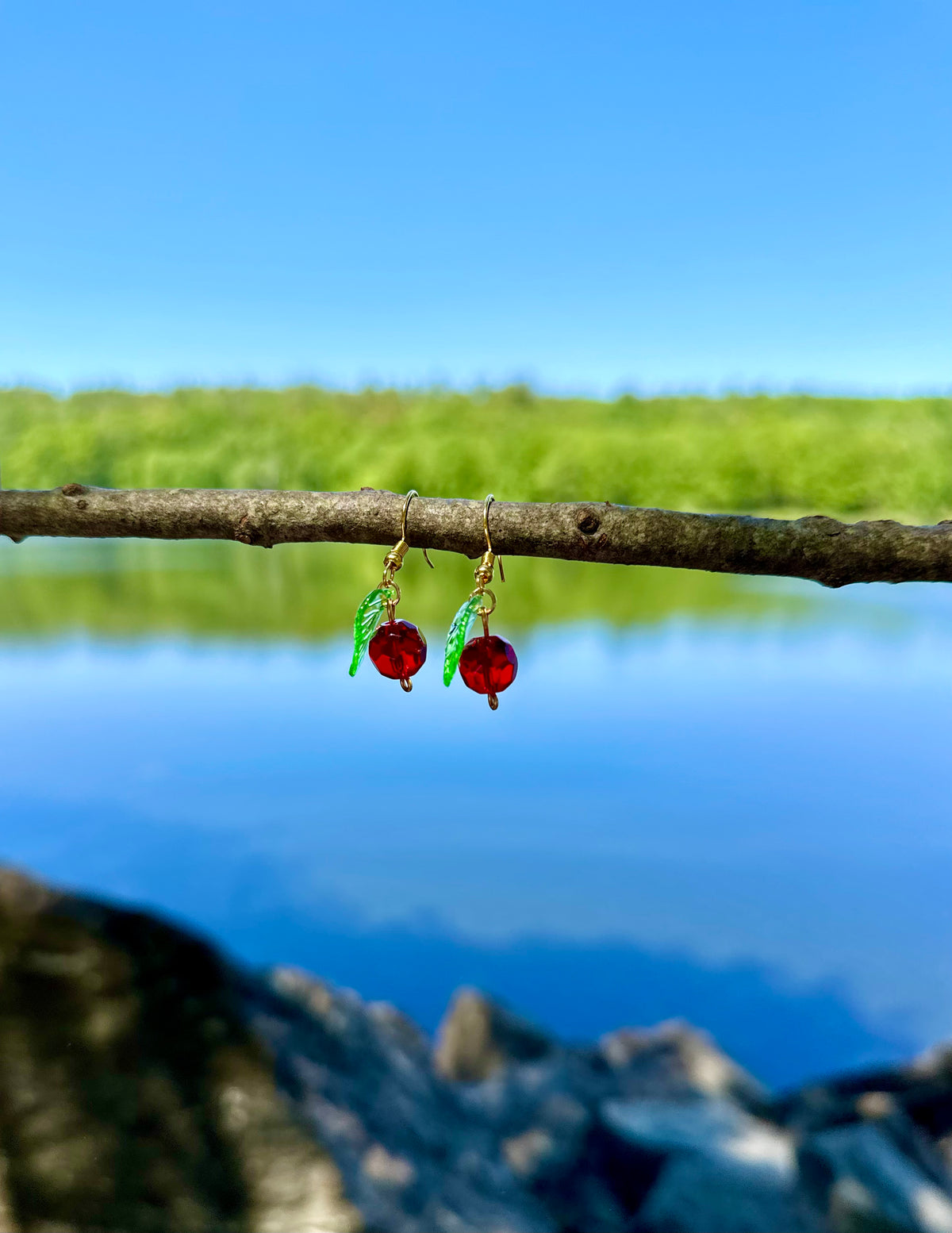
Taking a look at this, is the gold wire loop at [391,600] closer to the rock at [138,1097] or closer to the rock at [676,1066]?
the rock at [138,1097]

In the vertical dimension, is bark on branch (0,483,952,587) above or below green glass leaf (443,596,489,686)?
above

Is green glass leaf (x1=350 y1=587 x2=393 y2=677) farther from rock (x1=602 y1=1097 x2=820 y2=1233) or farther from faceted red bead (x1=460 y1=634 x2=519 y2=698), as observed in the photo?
rock (x1=602 y1=1097 x2=820 y2=1233)

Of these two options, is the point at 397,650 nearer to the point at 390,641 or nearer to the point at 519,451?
the point at 390,641

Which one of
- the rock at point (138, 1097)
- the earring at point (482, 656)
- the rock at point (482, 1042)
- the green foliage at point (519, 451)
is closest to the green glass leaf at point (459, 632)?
the earring at point (482, 656)

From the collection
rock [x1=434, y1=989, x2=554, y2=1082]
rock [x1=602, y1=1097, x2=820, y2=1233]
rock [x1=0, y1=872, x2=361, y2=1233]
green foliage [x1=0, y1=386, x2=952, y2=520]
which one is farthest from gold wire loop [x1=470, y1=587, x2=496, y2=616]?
green foliage [x1=0, y1=386, x2=952, y2=520]

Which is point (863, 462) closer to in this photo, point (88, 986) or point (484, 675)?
point (88, 986)

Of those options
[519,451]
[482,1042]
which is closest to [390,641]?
[482,1042]

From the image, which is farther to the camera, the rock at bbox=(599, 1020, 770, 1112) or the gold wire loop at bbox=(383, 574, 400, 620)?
the rock at bbox=(599, 1020, 770, 1112)

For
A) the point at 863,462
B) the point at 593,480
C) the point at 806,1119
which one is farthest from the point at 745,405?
the point at 806,1119
